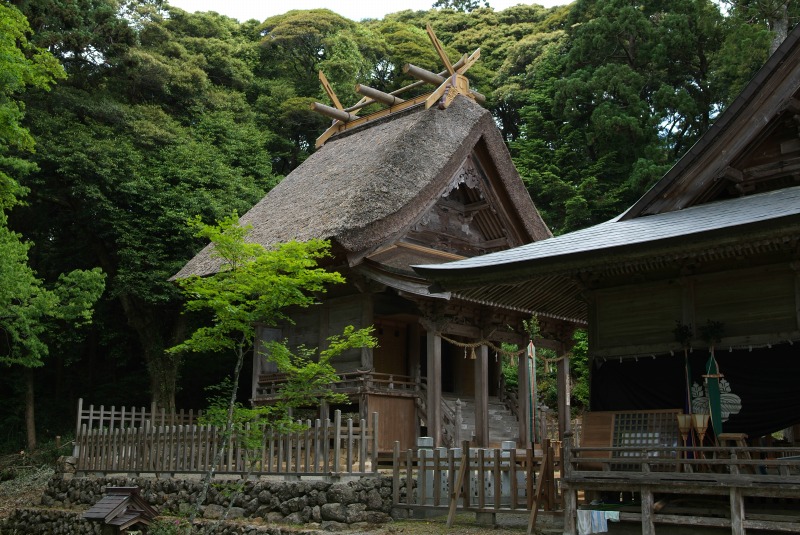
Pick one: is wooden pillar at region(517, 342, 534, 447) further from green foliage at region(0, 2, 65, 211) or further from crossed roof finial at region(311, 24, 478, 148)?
green foliage at region(0, 2, 65, 211)

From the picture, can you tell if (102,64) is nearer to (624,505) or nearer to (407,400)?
(407,400)

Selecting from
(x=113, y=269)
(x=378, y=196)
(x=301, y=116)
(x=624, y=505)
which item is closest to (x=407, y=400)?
(x=378, y=196)

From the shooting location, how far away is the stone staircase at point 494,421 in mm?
17875

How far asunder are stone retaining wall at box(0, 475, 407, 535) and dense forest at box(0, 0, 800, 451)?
15.5 ft

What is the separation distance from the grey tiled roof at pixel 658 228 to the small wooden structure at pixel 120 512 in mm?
5173

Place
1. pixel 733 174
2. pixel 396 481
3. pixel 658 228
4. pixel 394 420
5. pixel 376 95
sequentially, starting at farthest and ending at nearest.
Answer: pixel 376 95
pixel 394 420
pixel 396 481
pixel 733 174
pixel 658 228

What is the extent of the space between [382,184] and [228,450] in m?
6.67

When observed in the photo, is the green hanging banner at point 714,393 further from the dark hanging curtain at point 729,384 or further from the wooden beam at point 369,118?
the wooden beam at point 369,118

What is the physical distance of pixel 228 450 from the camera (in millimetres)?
14484

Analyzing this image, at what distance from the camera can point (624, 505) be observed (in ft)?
33.8

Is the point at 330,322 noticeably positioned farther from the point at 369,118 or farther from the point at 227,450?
the point at 369,118

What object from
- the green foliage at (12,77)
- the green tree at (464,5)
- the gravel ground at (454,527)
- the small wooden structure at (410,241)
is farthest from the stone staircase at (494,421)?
the green tree at (464,5)

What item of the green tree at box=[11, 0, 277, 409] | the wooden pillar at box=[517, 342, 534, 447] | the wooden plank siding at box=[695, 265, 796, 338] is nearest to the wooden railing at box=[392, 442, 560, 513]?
the wooden plank siding at box=[695, 265, 796, 338]

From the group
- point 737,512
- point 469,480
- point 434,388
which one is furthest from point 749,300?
point 434,388
